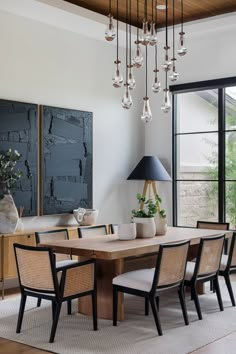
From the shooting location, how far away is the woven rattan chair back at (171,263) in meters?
4.35

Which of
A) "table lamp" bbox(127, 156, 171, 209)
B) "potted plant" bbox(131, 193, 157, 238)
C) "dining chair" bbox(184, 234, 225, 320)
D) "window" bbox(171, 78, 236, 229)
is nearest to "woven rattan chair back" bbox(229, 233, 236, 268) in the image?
"dining chair" bbox(184, 234, 225, 320)

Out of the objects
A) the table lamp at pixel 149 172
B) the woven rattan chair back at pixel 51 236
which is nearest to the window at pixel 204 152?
the table lamp at pixel 149 172

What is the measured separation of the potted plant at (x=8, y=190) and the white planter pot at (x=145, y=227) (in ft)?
4.86

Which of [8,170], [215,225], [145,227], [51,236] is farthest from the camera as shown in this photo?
[215,225]

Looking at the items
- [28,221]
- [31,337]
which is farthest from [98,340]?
[28,221]

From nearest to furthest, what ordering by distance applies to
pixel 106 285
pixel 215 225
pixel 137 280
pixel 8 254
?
pixel 137 280, pixel 106 285, pixel 8 254, pixel 215 225

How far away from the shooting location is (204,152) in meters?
7.82

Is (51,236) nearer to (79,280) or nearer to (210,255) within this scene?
(79,280)

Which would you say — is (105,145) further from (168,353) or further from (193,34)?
(168,353)

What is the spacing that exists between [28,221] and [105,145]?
1848mm

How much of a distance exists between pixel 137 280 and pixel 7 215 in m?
2.06

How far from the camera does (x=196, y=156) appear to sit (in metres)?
7.93

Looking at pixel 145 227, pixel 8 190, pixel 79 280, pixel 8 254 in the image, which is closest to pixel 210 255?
pixel 145 227

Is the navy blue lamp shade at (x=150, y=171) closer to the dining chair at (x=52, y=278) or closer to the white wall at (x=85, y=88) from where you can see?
the white wall at (x=85, y=88)
